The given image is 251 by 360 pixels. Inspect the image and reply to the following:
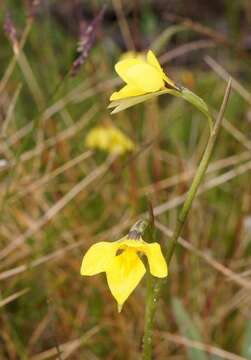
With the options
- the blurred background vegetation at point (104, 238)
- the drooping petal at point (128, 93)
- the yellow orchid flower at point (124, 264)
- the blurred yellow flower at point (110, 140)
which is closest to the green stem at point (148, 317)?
the yellow orchid flower at point (124, 264)

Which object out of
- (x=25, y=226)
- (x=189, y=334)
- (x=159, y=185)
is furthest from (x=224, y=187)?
(x=189, y=334)

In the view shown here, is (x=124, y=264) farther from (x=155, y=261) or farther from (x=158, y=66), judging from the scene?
(x=158, y=66)

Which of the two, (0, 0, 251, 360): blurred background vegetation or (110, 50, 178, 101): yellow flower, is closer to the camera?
(110, 50, 178, 101): yellow flower

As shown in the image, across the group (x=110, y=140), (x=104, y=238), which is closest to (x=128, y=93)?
(x=104, y=238)

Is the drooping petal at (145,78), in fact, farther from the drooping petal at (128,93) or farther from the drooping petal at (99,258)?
the drooping petal at (99,258)

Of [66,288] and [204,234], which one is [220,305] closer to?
[204,234]

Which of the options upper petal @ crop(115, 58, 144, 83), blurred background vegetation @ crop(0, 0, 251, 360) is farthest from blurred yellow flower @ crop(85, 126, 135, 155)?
upper petal @ crop(115, 58, 144, 83)

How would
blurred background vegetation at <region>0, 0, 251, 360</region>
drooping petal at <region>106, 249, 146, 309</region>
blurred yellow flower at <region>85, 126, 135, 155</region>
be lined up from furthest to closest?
blurred yellow flower at <region>85, 126, 135, 155</region>
blurred background vegetation at <region>0, 0, 251, 360</region>
drooping petal at <region>106, 249, 146, 309</region>

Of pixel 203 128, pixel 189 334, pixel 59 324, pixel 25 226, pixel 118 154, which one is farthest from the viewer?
pixel 203 128

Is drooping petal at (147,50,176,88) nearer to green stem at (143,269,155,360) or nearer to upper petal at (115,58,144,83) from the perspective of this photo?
upper petal at (115,58,144,83)
